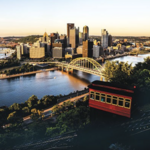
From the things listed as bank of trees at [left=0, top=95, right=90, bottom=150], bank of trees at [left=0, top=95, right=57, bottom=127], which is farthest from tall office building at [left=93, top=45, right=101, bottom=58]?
bank of trees at [left=0, top=95, right=90, bottom=150]

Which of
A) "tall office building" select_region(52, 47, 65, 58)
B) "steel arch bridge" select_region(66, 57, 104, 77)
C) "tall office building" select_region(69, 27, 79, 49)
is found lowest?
"steel arch bridge" select_region(66, 57, 104, 77)

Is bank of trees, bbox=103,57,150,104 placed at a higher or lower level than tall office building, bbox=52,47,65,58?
lower

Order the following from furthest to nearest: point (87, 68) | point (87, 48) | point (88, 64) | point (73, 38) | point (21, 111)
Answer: point (73, 38)
point (87, 48)
point (88, 64)
point (87, 68)
point (21, 111)

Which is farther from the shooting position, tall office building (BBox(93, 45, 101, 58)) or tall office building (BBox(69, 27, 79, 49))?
tall office building (BBox(69, 27, 79, 49))

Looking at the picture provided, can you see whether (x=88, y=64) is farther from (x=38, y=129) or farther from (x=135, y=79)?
(x=38, y=129)

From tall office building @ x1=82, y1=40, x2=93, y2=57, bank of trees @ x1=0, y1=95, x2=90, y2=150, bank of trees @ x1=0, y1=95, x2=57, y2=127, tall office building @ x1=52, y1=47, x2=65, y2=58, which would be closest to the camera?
bank of trees @ x1=0, y1=95, x2=90, y2=150

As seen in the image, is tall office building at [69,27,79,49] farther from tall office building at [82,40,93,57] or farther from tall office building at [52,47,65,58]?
tall office building at [82,40,93,57]

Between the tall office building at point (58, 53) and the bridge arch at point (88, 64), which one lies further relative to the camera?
the tall office building at point (58, 53)

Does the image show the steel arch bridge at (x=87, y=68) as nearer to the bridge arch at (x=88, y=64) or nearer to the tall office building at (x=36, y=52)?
the bridge arch at (x=88, y=64)

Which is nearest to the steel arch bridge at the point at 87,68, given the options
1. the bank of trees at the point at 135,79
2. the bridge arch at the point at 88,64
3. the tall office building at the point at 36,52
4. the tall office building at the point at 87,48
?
the bridge arch at the point at 88,64

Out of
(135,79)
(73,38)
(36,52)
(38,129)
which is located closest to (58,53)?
(36,52)

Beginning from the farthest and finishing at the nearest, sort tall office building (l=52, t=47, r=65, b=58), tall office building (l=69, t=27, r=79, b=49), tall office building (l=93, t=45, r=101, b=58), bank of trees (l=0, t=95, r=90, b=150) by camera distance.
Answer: tall office building (l=69, t=27, r=79, b=49), tall office building (l=93, t=45, r=101, b=58), tall office building (l=52, t=47, r=65, b=58), bank of trees (l=0, t=95, r=90, b=150)

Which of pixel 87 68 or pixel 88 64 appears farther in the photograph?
pixel 88 64
